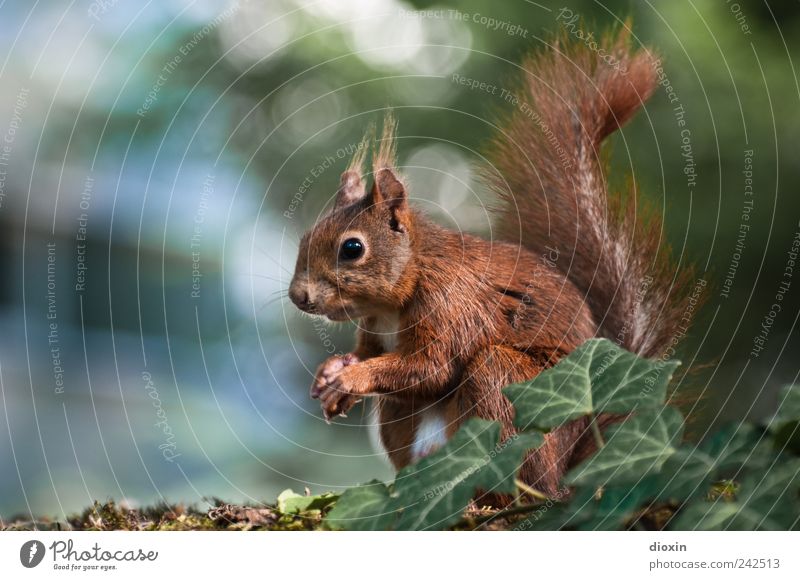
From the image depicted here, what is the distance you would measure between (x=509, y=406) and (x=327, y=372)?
1.07 ft

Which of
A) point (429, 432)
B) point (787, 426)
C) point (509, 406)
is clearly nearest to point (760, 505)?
point (787, 426)

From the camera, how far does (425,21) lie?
2070mm

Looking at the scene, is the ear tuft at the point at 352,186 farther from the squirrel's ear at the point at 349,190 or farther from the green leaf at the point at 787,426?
the green leaf at the point at 787,426

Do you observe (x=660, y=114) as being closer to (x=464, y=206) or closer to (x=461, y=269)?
(x=464, y=206)

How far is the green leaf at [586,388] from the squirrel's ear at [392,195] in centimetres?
49

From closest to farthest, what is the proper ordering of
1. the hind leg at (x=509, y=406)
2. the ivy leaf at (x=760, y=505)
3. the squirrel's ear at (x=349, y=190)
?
the ivy leaf at (x=760, y=505) < the hind leg at (x=509, y=406) < the squirrel's ear at (x=349, y=190)

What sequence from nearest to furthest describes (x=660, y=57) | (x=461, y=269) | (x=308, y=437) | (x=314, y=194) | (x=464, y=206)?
1. (x=461, y=269)
2. (x=660, y=57)
3. (x=464, y=206)
4. (x=314, y=194)
5. (x=308, y=437)

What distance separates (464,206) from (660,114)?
3.64 ft

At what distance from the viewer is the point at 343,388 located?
4.79 feet

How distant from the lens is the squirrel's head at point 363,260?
4.99 ft

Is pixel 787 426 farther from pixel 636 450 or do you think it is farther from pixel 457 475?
pixel 457 475
